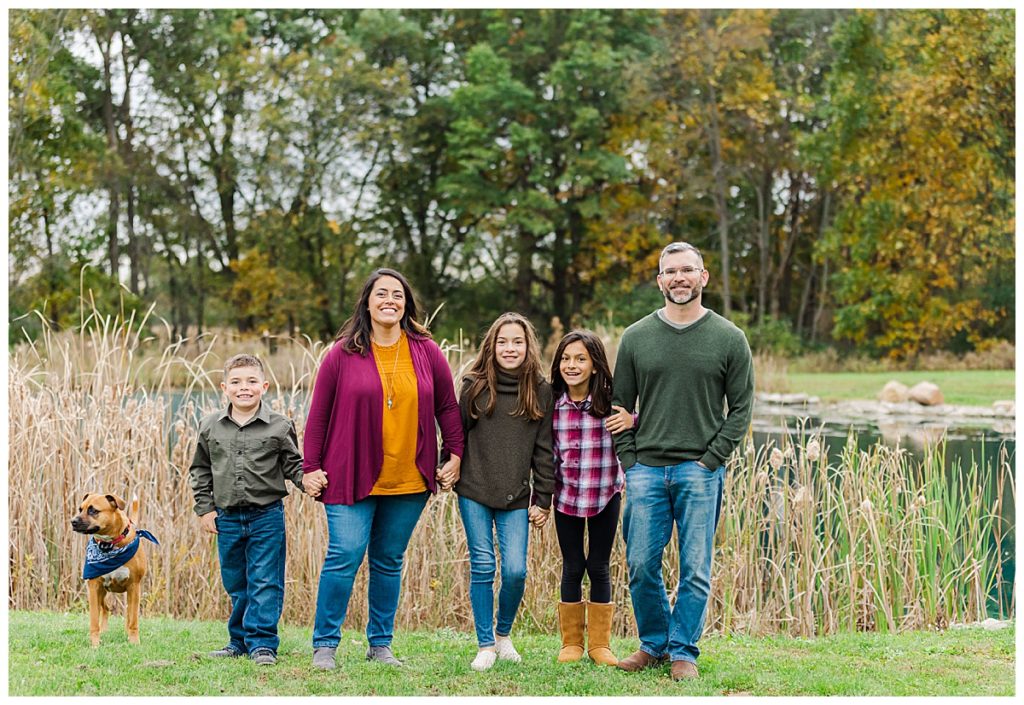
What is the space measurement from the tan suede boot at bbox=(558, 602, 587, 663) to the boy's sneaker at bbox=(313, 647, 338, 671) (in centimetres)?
81

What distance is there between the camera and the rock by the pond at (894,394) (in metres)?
14.1

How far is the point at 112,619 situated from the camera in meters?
4.66

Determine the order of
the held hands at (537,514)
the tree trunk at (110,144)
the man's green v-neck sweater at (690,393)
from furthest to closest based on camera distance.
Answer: the tree trunk at (110,144) < the held hands at (537,514) < the man's green v-neck sweater at (690,393)

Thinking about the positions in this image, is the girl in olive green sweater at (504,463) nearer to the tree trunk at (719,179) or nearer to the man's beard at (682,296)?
the man's beard at (682,296)

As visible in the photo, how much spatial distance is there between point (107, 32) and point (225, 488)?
1889cm

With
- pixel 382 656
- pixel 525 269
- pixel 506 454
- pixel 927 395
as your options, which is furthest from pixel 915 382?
pixel 382 656

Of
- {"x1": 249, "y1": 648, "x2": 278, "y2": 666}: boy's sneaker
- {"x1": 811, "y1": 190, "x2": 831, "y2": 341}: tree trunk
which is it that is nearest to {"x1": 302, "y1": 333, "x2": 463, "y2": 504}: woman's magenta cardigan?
{"x1": 249, "y1": 648, "x2": 278, "y2": 666}: boy's sneaker

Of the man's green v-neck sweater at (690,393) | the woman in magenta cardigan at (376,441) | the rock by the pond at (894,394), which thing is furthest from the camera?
the rock by the pond at (894,394)

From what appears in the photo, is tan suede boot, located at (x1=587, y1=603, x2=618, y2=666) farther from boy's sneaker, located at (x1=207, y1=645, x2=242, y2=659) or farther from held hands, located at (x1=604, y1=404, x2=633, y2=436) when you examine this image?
boy's sneaker, located at (x1=207, y1=645, x2=242, y2=659)

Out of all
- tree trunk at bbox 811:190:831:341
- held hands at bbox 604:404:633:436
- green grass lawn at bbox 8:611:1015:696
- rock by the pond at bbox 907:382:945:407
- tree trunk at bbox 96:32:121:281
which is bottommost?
green grass lawn at bbox 8:611:1015:696

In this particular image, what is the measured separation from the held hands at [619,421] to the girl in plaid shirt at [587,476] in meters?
0.05

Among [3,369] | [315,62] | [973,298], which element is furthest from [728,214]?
[3,369]

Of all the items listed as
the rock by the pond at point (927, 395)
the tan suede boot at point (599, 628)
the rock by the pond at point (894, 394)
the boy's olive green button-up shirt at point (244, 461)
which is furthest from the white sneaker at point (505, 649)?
the rock by the pond at point (894, 394)

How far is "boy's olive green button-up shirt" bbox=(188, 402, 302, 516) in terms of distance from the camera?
12.6 ft
